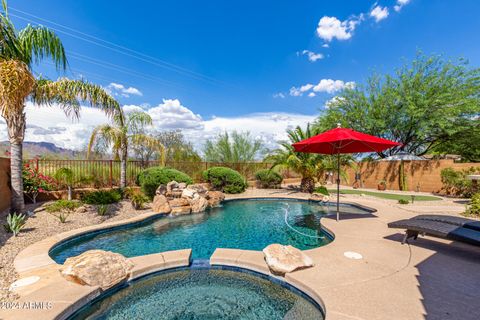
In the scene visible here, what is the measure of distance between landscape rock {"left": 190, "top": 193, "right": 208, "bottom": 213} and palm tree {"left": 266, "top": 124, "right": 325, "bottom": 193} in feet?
16.1

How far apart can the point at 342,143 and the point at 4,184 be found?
33.3 ft

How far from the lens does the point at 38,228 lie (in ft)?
17.0

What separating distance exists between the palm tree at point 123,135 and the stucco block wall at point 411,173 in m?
14.4

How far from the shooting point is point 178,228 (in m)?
6.18

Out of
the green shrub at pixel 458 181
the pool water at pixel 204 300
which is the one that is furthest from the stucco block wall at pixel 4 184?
the green shrub at pixel 458 181

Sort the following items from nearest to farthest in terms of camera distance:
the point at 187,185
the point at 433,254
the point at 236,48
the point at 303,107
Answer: the point at 433,254, the point at 187,185, the point at 236,48, the point at 303,107

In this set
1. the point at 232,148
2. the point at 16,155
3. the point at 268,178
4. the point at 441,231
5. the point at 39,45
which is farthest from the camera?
the point at 232,148

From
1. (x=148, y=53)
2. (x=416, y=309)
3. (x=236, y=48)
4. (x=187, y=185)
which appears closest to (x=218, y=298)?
(x=416, y=309)

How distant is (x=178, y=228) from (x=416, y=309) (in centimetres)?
539

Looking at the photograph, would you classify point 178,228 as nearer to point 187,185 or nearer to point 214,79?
point 187,185

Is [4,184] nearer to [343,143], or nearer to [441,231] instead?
[343,143]

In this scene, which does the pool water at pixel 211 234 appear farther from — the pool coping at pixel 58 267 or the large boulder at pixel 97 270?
the large boulder at pixel 97 270

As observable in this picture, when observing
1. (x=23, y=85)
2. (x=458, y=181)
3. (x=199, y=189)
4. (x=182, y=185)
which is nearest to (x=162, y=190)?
(x=182, y=185)

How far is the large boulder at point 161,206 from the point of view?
7.50 m
